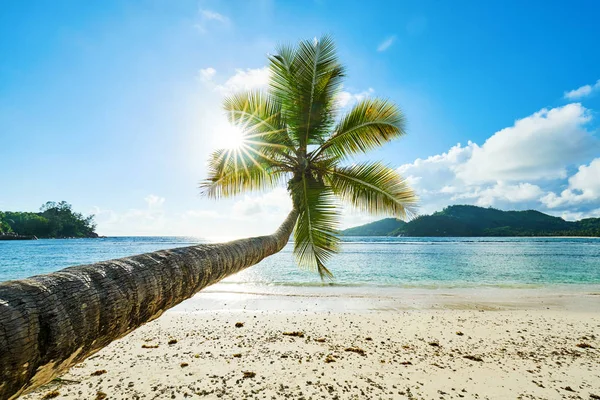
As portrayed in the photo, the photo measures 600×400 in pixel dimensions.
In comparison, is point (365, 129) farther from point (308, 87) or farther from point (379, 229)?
point (379, 229)

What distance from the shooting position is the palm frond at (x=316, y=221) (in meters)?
7.32

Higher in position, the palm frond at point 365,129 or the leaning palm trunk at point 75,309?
the palm frond at point 365,129

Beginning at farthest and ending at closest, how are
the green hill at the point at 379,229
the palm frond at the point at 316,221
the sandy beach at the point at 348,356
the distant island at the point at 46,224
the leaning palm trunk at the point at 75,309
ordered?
the green hill at the point at 379,229 < the distant island at the point at 46,224 < the palm frond at the point at 316,221 < the sandy beach at the point at 348,356 < the leaning palm trunk at the point at 75,309

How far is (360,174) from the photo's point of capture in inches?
301

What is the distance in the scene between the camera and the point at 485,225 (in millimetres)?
122812

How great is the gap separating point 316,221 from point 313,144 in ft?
6.94

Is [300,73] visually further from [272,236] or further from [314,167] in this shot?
[272,236]

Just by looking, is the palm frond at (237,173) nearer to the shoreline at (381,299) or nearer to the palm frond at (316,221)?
the palm frond at (316,221)

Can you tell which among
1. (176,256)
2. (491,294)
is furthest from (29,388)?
(491,294)

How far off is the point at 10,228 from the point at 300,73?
430 ft

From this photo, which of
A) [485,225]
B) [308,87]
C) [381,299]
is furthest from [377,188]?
[485,225]

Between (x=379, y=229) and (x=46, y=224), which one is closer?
(x=46, y=224)

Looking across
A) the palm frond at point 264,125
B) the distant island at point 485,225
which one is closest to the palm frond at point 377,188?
the palm frond at point 264,125

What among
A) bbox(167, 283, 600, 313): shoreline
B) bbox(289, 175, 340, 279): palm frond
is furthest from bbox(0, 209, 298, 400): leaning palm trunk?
bbox(167, 283, 600, 313): shoreline
